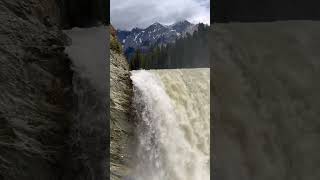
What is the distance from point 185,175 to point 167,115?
2.35 ft

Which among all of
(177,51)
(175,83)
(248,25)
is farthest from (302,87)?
(177,51)

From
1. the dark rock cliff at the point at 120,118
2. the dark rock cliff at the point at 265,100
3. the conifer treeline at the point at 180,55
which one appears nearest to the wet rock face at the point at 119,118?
the dark rock cliff at the point at 120,118

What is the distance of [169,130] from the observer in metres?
5.66

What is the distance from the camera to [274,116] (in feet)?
5.15

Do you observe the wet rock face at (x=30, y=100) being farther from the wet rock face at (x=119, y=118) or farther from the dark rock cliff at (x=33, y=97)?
the wet rock face at (x=119, y=118)

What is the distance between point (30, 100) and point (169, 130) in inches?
139

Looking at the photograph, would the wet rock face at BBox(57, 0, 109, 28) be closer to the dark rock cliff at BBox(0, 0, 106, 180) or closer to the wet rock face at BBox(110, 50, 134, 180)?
the dark rock cliff at BBox(0, 0, 106, 180)

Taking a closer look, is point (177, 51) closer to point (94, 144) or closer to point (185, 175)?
point (185, 175)

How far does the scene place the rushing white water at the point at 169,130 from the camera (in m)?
5.54

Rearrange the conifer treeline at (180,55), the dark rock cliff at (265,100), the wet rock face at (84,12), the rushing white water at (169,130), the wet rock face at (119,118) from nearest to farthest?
the dark rock cliff at (265,100) < the wet rock face at (84,12) < the wet rock face at (119,118) < the rushing white water at (169,130) < the conifer treeline at (180,55)

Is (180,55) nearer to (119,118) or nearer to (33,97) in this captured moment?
(119,118)

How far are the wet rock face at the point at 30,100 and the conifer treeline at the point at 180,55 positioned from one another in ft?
19.2

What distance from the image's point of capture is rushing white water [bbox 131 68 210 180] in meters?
5.54

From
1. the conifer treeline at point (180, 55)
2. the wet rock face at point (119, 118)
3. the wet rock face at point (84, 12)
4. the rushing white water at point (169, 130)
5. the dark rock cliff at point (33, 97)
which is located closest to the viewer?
the wet rock face at point (84, 12)
